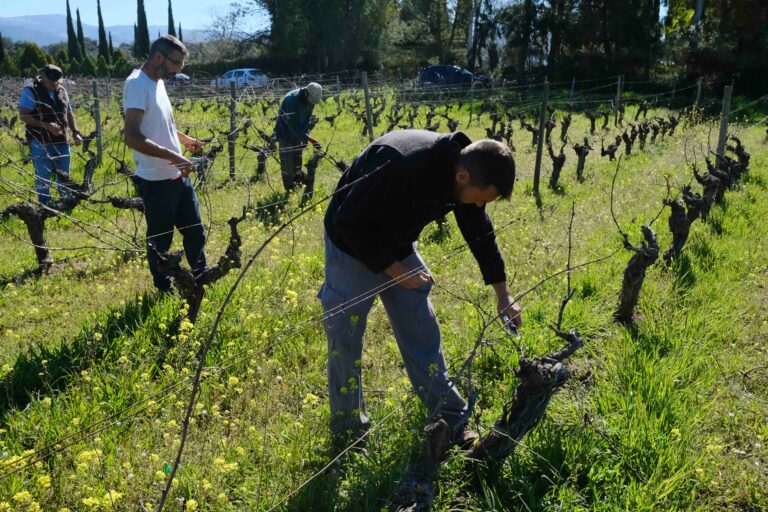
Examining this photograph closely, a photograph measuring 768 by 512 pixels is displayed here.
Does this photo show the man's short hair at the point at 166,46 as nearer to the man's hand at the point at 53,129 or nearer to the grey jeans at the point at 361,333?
the grey jeans at the point at 361,333

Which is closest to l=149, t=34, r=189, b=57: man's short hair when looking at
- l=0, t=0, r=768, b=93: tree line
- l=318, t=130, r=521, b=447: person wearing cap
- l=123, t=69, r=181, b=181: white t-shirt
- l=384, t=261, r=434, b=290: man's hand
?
l=123, t=69, r=181, b=181: white t-shirt

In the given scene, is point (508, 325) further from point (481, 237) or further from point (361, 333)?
point (361, 333)

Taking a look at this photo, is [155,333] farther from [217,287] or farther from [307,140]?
[307,140]

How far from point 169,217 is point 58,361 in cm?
124

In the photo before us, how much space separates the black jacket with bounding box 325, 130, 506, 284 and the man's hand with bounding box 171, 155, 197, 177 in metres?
1.99

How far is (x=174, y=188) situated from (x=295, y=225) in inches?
92.0

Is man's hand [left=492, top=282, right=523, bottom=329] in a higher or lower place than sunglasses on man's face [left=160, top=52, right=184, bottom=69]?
lower

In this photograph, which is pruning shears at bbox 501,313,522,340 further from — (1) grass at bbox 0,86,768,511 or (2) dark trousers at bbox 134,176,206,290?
(2) dark trousers at bbox 134,176,206,290

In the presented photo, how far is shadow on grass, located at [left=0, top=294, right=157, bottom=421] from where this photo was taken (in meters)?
3.44

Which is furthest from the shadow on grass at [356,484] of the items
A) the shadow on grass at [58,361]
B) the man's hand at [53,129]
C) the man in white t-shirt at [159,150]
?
the man's hand at [53,129]

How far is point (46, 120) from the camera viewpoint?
6.95 meters

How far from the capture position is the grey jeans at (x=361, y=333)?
105 inches

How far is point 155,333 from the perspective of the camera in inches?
159

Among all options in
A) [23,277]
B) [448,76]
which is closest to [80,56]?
[448,76]
